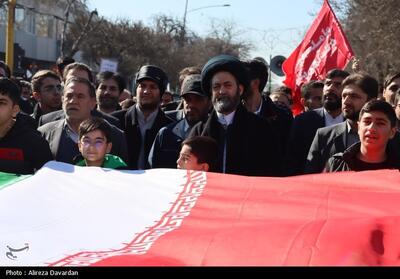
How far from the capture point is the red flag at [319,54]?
9805 millimetres

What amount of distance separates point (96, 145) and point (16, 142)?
0.58 meters

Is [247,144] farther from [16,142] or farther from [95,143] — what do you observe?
[16,142]

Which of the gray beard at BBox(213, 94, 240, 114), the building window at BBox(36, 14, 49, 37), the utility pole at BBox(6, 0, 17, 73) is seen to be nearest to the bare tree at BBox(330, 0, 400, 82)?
the utility pole at BBox(6, 0, 17, 73)

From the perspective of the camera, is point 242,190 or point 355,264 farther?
point 242,190

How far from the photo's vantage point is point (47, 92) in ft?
24.2

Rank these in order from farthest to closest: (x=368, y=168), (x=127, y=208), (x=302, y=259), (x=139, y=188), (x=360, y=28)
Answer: (x=360, y=28) < (x=368, y=168) < (x=139, y=188) < (x=127, y=208) < (x=302, y=259)

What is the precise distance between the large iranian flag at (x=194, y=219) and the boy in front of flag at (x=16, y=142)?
1.67 ft

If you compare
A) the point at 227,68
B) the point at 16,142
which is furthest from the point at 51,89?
the point at 227,68

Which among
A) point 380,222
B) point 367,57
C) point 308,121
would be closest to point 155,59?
point 367,57

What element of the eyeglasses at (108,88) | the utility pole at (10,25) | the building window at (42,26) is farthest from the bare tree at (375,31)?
the building window at (42,26)

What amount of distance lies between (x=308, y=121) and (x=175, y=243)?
Answer: 370 centimetres

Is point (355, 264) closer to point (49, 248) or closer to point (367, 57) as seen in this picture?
point (49, 248)

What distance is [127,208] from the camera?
379 centimetres

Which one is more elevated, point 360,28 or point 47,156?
point 360,28
